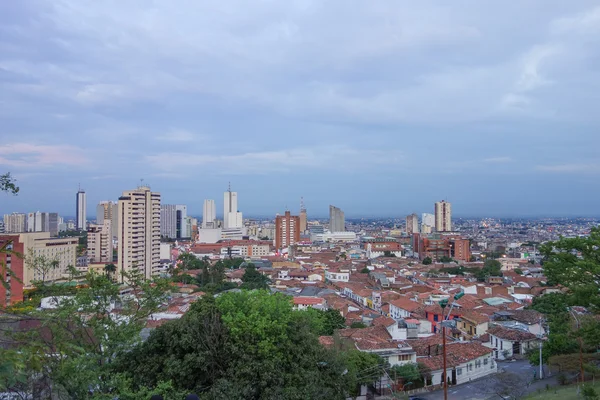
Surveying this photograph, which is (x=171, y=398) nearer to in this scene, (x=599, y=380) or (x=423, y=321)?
(x=599, y=380)

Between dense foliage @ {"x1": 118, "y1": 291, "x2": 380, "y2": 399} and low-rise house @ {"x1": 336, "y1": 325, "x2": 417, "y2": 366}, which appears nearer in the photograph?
dense foliage @ {"x1": 118, "y1": 291, "x2": 380, "y2": 399}

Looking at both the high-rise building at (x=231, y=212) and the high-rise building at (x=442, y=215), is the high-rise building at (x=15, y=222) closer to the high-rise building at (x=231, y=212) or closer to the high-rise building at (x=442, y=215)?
the high-rise building at (x=231, y=212)

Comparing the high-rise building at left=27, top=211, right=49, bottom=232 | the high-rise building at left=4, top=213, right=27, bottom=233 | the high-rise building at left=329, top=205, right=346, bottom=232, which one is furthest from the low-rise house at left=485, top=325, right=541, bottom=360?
the high-rise building at left=329, top=205, right=346, bottom=232

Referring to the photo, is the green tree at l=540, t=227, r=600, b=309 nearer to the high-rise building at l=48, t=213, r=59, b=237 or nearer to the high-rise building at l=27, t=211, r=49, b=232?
the high-rise building at l=27, t=211, r=49, b=232

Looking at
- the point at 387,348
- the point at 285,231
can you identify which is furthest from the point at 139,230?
the point at 285,231

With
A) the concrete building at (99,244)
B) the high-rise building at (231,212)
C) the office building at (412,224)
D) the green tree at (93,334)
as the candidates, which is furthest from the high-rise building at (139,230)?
the office building at (412,224)
